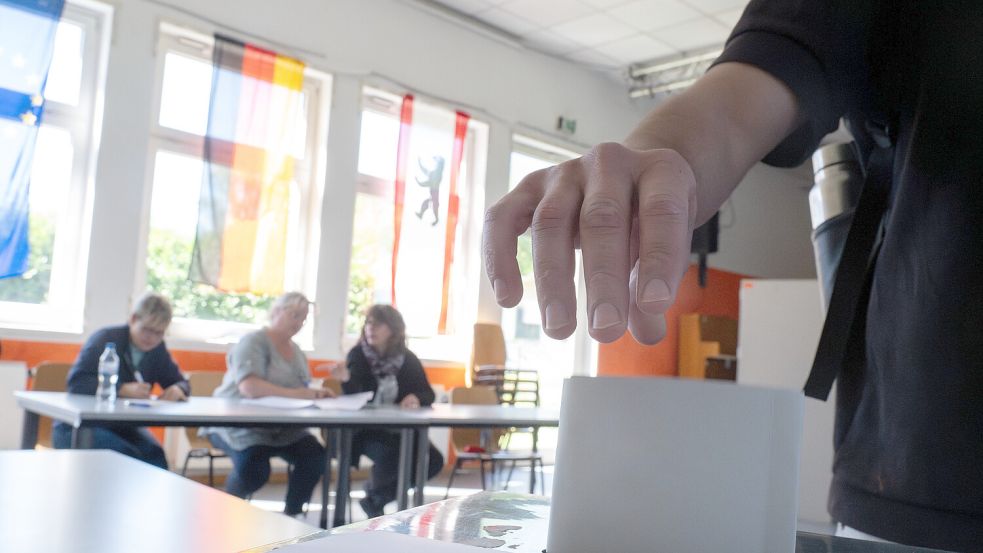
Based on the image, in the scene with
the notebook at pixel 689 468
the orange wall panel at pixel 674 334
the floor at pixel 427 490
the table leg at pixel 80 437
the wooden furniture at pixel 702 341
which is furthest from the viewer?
the wooden furniture at pixel 702 341

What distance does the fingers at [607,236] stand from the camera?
43cm

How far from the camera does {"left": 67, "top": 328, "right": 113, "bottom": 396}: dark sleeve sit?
3541mm

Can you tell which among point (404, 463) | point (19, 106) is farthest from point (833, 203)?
point (19, 106)

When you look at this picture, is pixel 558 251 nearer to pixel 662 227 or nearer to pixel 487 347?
pixel 662 227

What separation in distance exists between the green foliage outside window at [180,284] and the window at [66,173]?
1.52ft

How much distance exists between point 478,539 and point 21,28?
5.15 metres

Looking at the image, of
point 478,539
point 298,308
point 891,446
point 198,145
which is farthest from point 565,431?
point 198,145

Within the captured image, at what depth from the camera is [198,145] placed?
18.4 feet

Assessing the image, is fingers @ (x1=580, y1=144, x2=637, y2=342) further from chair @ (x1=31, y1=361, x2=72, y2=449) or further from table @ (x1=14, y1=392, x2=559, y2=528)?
chair @ (x1=31, y1=361, x2=72, y2=449)

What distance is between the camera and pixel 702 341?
352 inches

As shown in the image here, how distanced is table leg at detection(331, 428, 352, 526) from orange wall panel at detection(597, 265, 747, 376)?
4360 mm

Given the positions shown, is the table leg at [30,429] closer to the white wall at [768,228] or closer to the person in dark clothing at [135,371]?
the person in dark clothing at [135,371]

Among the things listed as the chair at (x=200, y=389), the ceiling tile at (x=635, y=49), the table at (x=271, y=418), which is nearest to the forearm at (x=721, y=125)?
the table at (x=271, y=418)

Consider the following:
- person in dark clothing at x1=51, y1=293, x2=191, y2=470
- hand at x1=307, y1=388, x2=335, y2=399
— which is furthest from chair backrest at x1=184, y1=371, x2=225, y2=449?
hand at x1=307, y1=388, x2=335, y2=399
